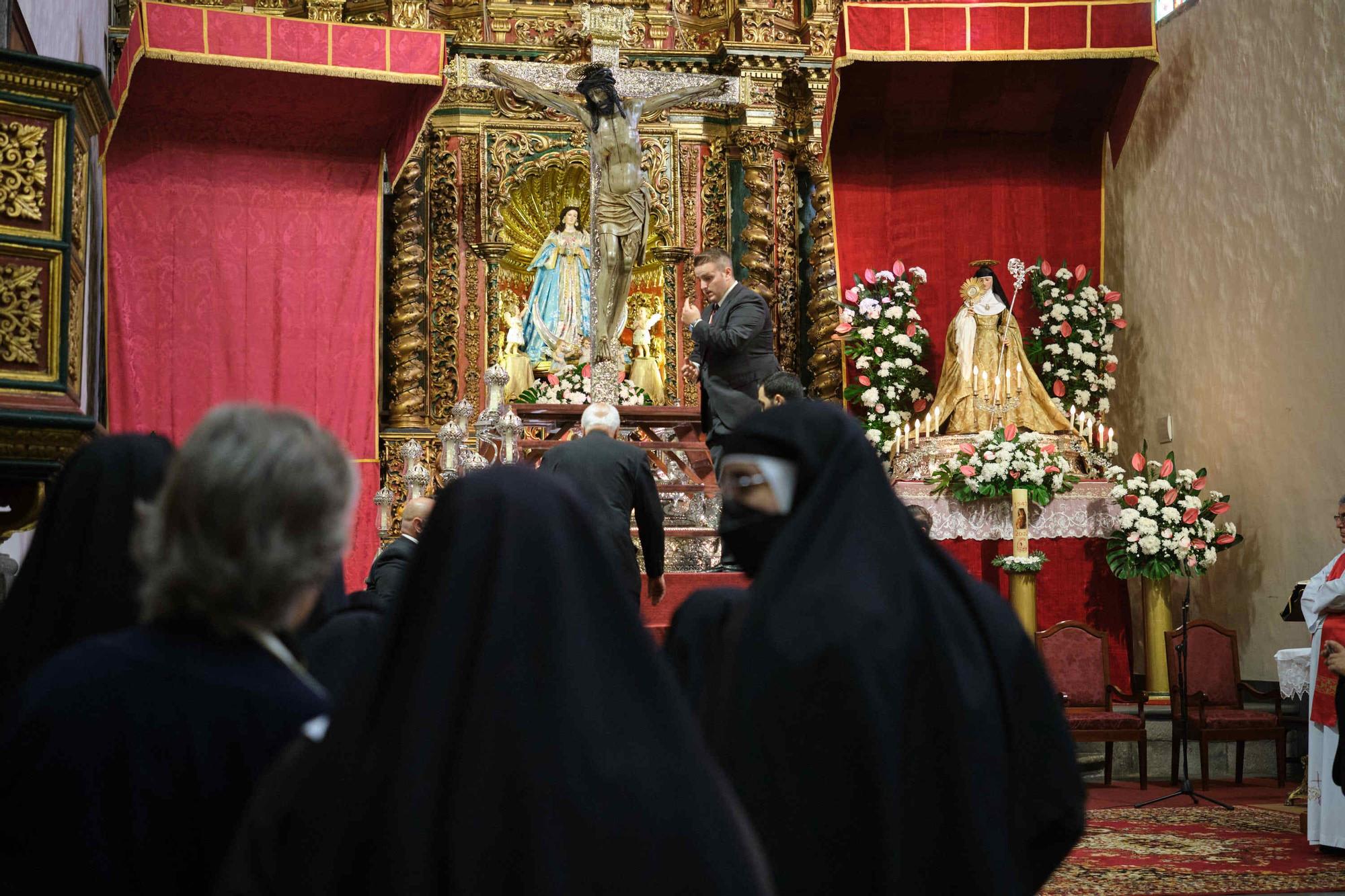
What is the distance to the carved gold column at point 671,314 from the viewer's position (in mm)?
13562

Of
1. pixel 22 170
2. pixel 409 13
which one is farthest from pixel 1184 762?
pixel 409 13

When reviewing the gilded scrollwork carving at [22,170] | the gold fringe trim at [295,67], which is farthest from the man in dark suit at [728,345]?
the gilded scrollwork carving at [22,170]

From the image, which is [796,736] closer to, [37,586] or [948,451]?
[37,586]

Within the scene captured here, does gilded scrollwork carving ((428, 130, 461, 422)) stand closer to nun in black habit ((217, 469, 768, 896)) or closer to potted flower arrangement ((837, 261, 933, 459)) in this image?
potted flower arrangement ((837, 261, 933, 459))

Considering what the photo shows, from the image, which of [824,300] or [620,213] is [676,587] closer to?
[620,213]

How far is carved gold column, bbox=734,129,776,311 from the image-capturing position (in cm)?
1339

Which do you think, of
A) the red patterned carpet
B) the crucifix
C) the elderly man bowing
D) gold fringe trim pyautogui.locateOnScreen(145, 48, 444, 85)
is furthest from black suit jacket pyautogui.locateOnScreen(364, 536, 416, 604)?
gold fringe trim pyautogui.locateOnScreen(145, 48, 444, 85)

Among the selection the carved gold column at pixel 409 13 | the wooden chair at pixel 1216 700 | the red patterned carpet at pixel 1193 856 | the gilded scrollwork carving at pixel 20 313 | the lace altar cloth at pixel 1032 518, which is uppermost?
the carved gold column at pixel 409 13

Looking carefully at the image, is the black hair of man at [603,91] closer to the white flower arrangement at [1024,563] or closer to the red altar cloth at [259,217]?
the red altar cloth at [259,217]

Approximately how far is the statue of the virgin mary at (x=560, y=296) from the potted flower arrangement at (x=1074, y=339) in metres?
4.05

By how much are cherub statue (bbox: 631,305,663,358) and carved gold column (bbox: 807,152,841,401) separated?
1.50 meters

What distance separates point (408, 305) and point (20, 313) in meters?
8.46

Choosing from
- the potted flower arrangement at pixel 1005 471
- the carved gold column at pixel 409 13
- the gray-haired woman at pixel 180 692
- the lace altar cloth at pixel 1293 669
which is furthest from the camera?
the carved gold column at pixel 409 13

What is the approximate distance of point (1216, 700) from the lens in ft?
31.7
